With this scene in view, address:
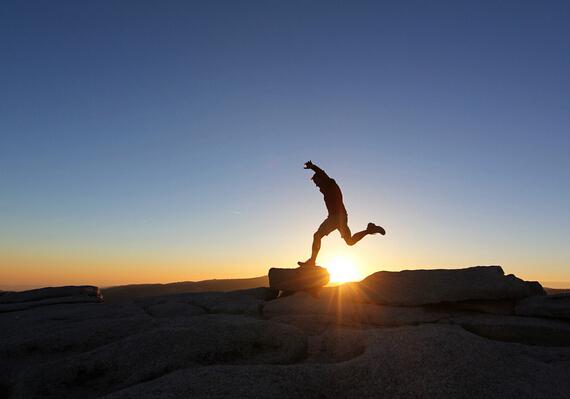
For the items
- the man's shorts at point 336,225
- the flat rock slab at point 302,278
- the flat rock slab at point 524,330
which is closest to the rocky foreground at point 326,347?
the flat rock slab at point 524,330

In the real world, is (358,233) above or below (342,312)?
above

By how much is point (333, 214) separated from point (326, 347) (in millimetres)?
6327

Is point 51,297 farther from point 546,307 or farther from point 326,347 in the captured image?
point 546,307

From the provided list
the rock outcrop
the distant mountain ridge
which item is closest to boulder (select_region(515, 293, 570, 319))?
the rock outcrop

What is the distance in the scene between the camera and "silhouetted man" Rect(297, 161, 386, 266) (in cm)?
1356

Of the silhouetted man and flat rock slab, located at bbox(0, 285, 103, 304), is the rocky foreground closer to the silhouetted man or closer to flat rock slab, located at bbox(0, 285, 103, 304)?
the silhouetted man

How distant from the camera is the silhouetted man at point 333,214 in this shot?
44.5 feet

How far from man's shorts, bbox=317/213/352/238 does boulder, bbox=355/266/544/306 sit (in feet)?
6.05

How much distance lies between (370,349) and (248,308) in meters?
6.39

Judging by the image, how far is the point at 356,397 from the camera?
5.08 m

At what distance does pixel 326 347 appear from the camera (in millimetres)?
7871

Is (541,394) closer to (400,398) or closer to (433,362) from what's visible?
(433,362)

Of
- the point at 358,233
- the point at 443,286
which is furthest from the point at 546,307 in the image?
the point at 358,233

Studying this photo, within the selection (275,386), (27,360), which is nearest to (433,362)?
(275,386)
